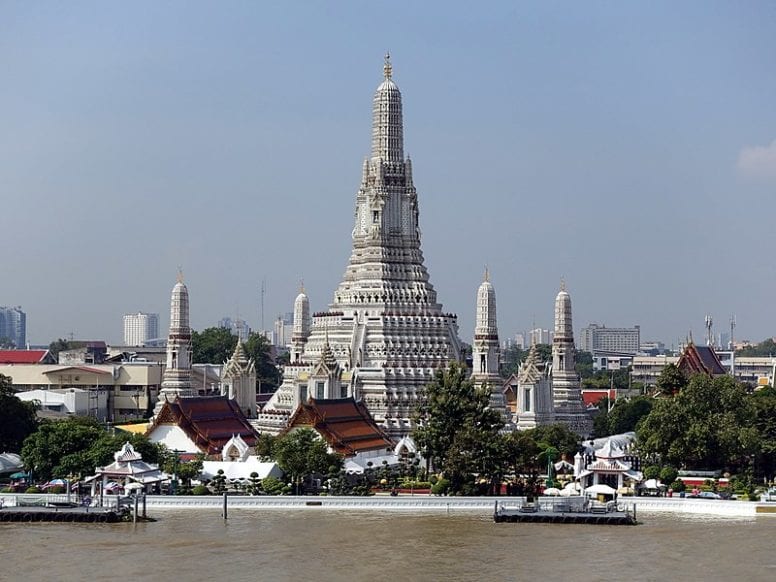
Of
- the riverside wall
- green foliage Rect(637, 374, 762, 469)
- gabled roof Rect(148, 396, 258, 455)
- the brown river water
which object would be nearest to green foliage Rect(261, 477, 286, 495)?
the riverside wall

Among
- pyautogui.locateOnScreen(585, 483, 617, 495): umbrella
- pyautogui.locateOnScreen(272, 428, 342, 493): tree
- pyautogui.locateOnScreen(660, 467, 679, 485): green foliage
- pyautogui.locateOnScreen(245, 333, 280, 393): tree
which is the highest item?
pyautogui.locateOnScreen(245, 333, 280, 393): tree

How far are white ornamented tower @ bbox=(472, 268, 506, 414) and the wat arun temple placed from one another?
58 mm

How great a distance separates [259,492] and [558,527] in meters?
14.4

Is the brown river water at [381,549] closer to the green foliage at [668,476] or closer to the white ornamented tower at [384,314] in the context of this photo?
the green foliage at [668,476]

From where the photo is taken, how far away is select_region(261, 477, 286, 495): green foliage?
6919 cm

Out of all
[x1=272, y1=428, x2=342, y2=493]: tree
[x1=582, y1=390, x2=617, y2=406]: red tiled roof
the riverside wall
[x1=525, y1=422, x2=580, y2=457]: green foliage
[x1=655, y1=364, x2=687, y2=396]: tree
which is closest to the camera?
the riverside wall

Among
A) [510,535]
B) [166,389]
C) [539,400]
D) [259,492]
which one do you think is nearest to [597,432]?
[539,400]

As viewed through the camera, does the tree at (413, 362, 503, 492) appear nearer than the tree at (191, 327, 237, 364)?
Yes

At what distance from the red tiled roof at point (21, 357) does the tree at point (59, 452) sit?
71.2m

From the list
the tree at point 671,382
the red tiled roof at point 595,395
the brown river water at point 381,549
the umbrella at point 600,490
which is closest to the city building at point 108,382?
the red tiled roof at point 595,395

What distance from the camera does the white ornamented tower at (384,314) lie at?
9206 centimetres

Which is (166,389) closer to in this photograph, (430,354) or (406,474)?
(430,354)

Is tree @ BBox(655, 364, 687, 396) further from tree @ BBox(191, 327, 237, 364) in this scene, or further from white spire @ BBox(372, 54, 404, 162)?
tree @ BBox(191, 327, 237, 364)

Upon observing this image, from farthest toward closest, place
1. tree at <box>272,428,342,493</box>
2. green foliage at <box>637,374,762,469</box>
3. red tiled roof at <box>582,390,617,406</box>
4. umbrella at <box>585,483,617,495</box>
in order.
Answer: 1. red tiled roof at <box>582,390,617,406</box>
2. green foliage at <box>637,374,762,469</box>
3. tree at <box>272,428,342,493</box>
4. umbrella at <box>585,483,617,495</box>
